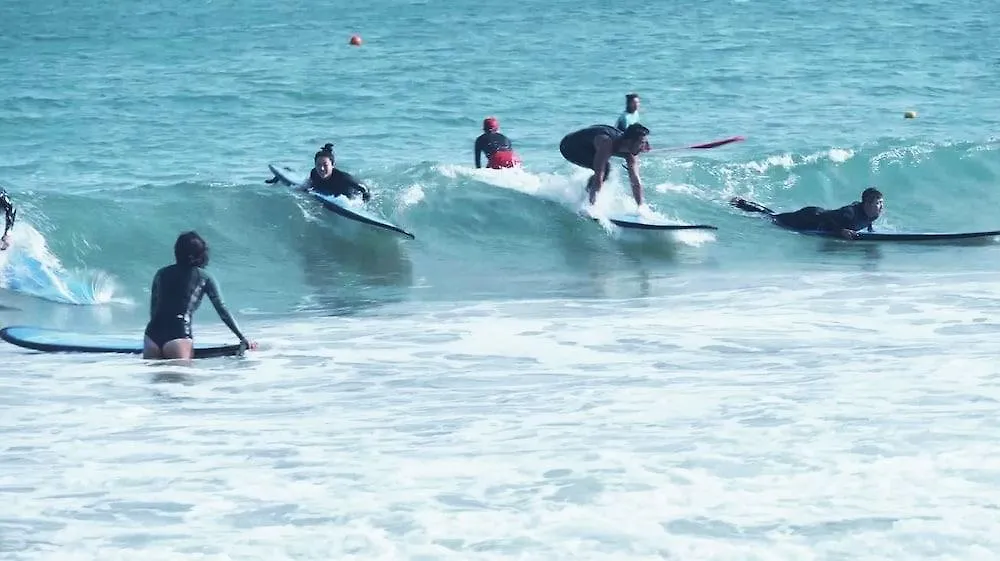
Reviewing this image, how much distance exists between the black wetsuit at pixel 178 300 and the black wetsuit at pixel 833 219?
8587 millimetres

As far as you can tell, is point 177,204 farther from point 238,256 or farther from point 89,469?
point 89,469

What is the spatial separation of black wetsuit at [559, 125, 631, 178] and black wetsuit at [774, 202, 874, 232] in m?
2.15

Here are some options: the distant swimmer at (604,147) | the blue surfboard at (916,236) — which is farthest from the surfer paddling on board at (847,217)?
the distant swimmer at (604,147)

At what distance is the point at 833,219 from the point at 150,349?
9008 millimetres

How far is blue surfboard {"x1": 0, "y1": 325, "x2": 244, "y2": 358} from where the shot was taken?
10.6 m

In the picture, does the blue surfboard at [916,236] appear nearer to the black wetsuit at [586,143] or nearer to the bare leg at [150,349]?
the black wetsuit at [586,143]

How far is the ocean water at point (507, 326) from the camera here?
7.09 metres

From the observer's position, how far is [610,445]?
812 centimetres

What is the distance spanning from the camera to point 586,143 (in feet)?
56.9

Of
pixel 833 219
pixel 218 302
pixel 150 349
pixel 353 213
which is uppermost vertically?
pixel 353 213

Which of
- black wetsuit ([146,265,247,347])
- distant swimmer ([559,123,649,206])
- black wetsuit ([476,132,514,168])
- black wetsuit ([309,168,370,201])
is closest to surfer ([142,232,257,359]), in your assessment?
black wetsuit ([146,265,247,347])

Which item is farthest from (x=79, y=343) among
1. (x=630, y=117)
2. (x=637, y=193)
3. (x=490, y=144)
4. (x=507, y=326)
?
(x=490, y=144)

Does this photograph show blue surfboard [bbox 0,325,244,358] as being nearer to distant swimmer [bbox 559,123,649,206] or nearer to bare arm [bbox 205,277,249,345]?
bare arm [bbox 205,277,249,345]

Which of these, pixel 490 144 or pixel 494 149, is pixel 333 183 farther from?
pixel 494 149
